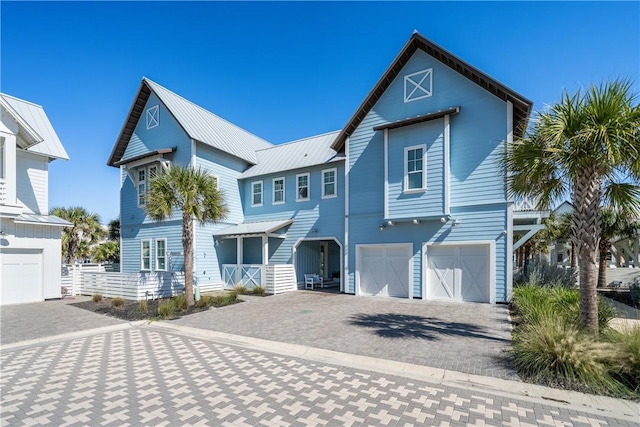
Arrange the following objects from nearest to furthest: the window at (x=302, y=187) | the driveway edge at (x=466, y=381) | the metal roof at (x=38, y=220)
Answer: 1. the driveway edge at (x=466, y=381)
2. the metal roof at (x=38, y=220)
3. the window at (x=302, y=187)

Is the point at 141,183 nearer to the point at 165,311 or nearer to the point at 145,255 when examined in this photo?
the point at 145,255

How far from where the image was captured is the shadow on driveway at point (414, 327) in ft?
27.9

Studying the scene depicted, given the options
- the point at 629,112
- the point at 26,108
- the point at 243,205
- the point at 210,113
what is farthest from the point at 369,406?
the point at 26,108

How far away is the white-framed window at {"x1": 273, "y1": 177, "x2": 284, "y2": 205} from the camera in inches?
764

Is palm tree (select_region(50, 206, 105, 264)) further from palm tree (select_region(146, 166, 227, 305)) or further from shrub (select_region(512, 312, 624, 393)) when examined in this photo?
shrub (select_region(512, 312, 624, 393))

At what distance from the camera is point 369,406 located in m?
4.84

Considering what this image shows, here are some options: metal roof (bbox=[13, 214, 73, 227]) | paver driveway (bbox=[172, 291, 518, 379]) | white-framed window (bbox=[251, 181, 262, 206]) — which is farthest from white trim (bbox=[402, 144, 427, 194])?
metal roof (bbox=[13, 214, 73, 227])

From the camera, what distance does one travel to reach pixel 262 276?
17.3 metres

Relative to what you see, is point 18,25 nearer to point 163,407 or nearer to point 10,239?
point 10,239

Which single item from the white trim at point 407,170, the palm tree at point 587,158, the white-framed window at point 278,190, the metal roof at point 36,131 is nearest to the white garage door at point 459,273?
the white trim at point 407,170

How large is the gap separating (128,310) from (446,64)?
15.9 m

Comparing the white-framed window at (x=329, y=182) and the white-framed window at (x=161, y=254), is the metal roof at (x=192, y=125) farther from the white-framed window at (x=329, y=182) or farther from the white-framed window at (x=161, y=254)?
the white-framed window at (x=161, y=254)

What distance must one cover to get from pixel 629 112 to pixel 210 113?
21336 mm

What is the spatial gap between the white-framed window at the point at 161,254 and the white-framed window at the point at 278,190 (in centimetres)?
671
